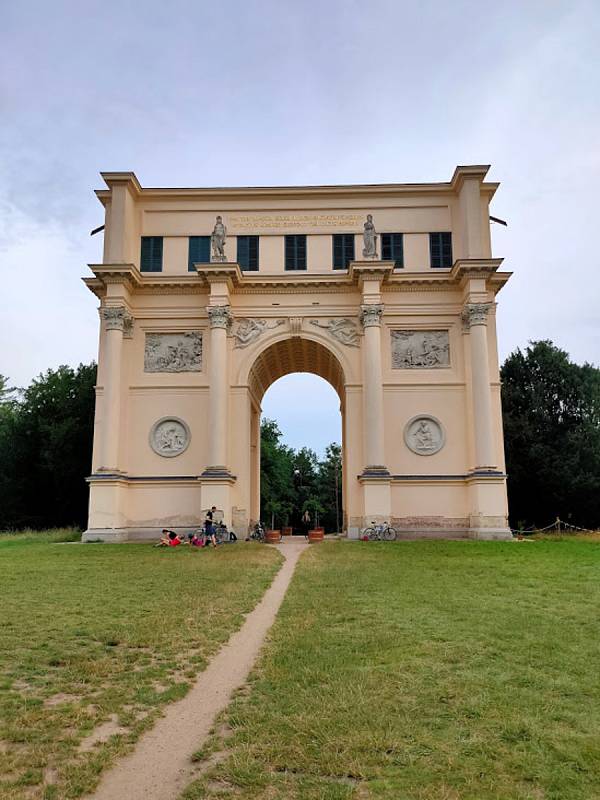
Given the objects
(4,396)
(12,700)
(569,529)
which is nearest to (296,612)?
(12,700)

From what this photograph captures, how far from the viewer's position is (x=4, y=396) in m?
57.9

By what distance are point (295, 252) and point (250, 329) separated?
15.7ft

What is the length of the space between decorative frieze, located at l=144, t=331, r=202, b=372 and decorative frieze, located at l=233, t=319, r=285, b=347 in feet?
6.62

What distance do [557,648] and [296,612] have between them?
489cm

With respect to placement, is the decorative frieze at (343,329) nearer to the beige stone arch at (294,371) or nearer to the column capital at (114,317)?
the beige stone arch at (294,371)

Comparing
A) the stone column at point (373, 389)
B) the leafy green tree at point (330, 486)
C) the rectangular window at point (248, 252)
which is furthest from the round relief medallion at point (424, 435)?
the leafy green tree at point (330, 486)

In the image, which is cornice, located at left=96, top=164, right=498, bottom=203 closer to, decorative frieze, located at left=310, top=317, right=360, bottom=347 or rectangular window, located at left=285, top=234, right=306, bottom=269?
rectangular window, located at left=285, top=234, right=306, bottom=269

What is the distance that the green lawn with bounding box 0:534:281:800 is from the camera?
18.7 feet

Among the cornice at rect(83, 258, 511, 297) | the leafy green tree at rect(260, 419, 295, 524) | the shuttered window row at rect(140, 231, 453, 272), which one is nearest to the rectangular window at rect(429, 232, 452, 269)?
the shuttered window row at rect(140, 231, 453, 272)

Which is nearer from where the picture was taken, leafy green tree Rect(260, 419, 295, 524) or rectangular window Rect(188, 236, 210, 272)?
rectangular window Rect(188, 236, 210, 272)

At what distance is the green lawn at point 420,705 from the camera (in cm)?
516

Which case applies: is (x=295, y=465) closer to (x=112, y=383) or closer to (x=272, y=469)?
(x=272, y=469)

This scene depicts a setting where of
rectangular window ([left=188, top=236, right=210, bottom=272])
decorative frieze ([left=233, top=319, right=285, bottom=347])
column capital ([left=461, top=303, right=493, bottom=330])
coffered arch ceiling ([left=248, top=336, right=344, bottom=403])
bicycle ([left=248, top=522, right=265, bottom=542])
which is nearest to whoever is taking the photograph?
bicycle ([left=248, top=522, right=265, bottom=542])

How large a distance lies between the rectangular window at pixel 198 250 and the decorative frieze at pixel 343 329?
6.69 meters
